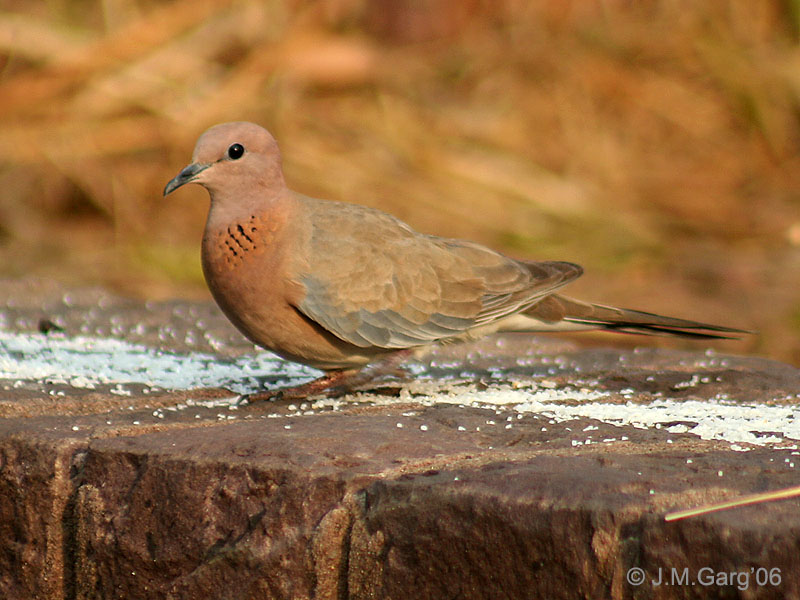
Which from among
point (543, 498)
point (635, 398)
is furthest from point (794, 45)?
point (543, 498)

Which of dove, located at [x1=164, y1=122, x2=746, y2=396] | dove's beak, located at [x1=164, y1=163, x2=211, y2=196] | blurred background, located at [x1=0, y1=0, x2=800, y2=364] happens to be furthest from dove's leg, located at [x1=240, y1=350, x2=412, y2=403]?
blurred background, located at [x1=0, y1=0, x2=800, y2=364]

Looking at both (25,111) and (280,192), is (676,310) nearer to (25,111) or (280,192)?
(280,192)

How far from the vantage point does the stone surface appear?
1.88 metres

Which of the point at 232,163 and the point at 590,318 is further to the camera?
the point at 590,318

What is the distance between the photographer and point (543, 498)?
1.97m

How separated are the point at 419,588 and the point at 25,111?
200 inches

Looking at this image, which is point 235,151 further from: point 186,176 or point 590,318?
point 590,318

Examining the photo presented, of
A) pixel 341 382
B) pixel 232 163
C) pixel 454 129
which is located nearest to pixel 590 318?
pixel 341 382

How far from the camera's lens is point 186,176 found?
9.68 feet

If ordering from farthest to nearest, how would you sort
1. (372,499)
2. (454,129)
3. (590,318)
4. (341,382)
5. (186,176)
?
1. (454,129)
2. (590,318)
3. (341,382)
4. (186,176)
5. (372,499)

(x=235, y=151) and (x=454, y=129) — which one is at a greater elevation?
(x=454, y=129)

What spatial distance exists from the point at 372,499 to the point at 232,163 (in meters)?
1.23

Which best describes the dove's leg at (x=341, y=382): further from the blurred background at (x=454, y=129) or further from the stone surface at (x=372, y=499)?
the blurred background at (x=454, y=129)

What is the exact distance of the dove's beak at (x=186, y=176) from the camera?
294 centimetres
